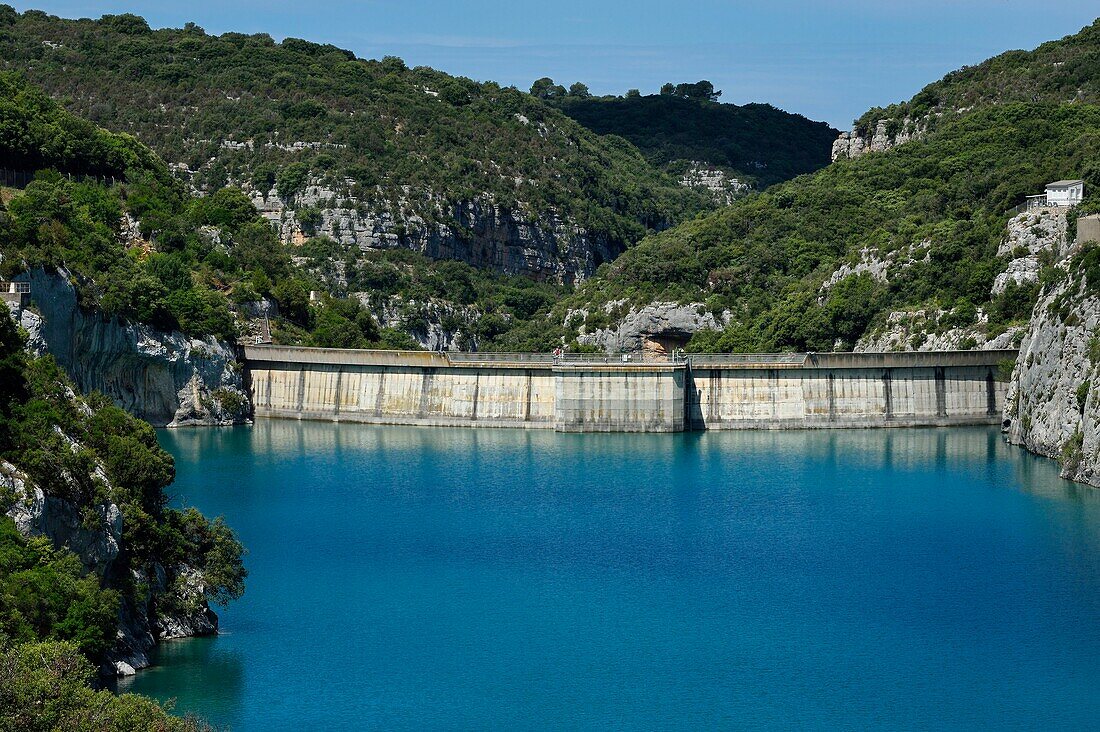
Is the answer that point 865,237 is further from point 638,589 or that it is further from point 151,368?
point 638,589

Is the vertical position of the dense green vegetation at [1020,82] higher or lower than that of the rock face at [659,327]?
higher

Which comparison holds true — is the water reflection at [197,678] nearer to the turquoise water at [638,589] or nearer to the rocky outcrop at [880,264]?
the turquoise water at [638,589]

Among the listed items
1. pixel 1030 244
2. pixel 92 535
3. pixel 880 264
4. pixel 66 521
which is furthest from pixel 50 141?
pixel 66 521

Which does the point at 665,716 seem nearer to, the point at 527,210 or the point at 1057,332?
the point at 1057,332

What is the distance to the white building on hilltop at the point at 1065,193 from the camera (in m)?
114

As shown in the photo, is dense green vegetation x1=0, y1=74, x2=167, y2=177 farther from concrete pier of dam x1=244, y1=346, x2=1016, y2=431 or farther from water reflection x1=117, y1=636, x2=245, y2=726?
water reflection x1=117, y1=636, x2=245, y2=726

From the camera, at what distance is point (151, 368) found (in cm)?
10844

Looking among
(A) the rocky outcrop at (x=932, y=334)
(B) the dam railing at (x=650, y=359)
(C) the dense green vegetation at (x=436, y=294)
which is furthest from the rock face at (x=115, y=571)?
(C) the dense green vegetation at (x=436, y=294)

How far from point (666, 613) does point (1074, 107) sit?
99.0 meters

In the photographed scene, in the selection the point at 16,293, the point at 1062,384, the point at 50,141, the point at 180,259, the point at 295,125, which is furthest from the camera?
the point at 295,125

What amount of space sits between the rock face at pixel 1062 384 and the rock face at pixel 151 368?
49.6m

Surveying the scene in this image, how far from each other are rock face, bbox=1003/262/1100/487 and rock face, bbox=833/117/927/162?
6965cm

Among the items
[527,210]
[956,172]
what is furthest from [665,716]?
[527,210]

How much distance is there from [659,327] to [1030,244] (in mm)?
31936
